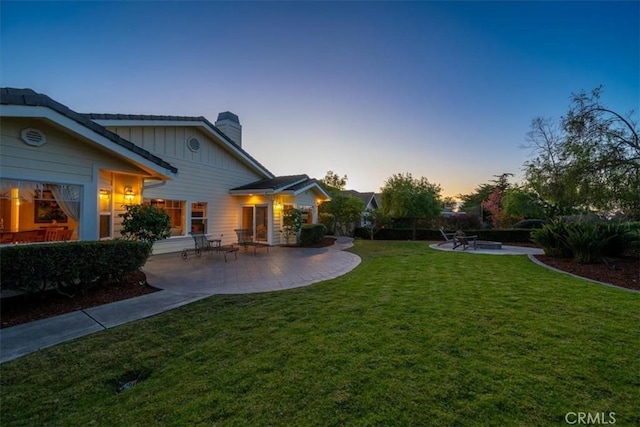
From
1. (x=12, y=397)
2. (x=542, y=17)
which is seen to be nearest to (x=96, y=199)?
(x=12, y=397)

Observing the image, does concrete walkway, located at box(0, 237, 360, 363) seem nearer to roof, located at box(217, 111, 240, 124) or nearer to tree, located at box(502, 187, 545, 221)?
roof, located at box(217, 111, 240, 124)

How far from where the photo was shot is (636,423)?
2.11 meters

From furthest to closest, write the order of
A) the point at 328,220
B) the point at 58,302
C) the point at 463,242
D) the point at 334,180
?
the point at 334,180
the point at 328,220
the point at 463,242
the point at 58,302

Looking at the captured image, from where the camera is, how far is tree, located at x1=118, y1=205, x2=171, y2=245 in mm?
7818

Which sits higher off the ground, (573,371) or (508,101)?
(508,101)

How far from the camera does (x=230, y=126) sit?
1617 cm

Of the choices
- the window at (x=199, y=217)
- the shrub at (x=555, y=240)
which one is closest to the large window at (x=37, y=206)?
the window at (x=199, y=217)

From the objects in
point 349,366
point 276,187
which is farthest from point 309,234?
point 349,366

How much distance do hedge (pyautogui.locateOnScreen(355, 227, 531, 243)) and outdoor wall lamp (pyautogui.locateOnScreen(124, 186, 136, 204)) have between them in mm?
16400

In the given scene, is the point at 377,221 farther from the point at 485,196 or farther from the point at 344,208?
the point at 485,196

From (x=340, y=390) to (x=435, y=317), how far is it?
2.49 metres

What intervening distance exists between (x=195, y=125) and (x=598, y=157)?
613 inches

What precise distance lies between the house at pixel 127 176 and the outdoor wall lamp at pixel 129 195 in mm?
29

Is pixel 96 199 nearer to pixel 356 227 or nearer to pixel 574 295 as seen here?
pixel 574 295
